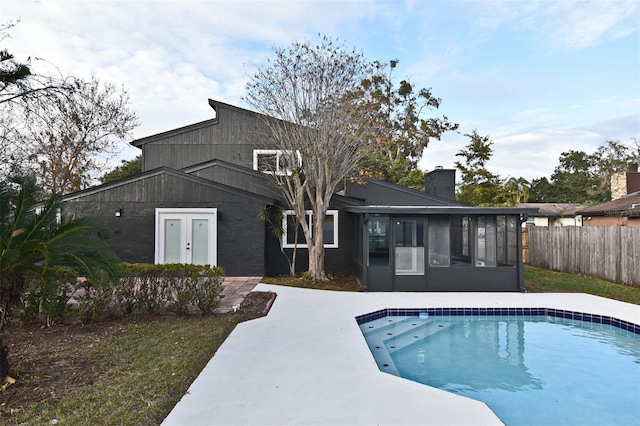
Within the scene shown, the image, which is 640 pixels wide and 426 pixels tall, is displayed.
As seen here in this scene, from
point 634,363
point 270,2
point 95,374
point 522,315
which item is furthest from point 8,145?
point 634,363

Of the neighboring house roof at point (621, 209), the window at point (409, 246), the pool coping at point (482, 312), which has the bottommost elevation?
the pool coping at point (482, 312)

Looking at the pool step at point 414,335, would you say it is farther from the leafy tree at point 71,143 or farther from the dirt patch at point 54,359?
the leafy tree at point 71,143

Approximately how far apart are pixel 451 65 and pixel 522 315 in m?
11.2

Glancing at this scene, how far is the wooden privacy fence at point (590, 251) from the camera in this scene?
11859 mm

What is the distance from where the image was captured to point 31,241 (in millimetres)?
4422

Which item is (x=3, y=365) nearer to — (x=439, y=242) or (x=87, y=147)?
(x=439, y=242)

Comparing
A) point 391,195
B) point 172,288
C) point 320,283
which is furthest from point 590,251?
point 172,288

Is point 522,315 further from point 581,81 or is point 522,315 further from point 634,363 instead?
point 581,81

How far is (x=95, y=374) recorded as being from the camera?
4715 mm

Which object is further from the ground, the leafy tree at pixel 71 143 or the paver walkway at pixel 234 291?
the leafy tree at pixel 71 143

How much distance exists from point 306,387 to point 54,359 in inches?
141

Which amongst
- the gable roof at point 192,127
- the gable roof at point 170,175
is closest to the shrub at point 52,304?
the gable roof at point 170,175

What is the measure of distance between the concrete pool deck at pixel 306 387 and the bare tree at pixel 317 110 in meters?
5.45

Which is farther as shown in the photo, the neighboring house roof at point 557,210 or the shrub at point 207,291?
the neighboring house roof at point 557,210
